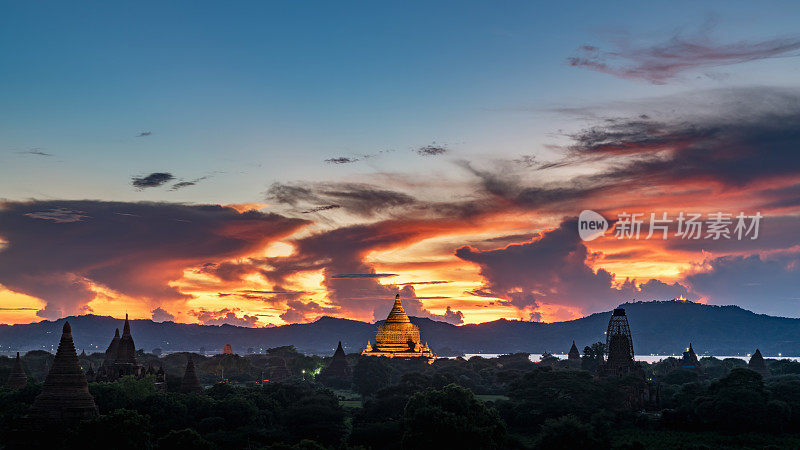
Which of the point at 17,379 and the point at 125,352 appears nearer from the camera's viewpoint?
the point at 17,379

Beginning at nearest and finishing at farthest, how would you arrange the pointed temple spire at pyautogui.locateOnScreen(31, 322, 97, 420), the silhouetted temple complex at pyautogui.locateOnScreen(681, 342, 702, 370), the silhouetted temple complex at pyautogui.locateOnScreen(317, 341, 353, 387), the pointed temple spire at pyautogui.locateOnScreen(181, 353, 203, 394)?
the pointed temple spire at pyautogui.locateOnScreen(31, 322, 97, 420) → the pointed temple spire at pyautogui.locateOnScreen(181, 353, 203, 394) → the silhouetted temple complex at pyautogui.locateOnScreen(681, 342, 702, 370) → the silhouetted temple complex at pyautogui.locateOnScreen(317, 341, 353, 387)

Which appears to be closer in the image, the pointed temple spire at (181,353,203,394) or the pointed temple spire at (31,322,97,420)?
the pointed temple spire at (31,322,97,420)

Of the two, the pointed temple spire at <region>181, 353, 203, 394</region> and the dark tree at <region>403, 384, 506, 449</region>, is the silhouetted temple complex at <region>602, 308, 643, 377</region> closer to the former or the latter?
the dark tree at <region>403, 384, 506, 449</region>

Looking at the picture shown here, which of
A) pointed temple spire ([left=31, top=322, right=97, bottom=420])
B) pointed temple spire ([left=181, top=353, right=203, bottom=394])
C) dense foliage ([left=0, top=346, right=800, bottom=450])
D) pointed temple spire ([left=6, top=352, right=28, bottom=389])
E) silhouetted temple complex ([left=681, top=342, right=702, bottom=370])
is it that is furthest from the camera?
silhouetted temple complex ([left=681, top=342, right=702, bottom=370])

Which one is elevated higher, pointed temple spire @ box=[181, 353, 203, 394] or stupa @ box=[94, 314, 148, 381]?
stupa @ box=[94, 314, 148, 381]

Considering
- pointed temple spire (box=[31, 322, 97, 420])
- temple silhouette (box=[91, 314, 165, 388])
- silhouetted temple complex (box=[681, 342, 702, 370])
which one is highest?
silhouetted temple complex (box=[681, 342, 702, 370])

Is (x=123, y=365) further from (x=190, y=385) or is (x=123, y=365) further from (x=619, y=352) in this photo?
(x=619, y=352)

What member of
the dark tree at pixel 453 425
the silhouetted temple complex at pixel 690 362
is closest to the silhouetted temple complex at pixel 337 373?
the silhouetted temple complex at pixel 690 362

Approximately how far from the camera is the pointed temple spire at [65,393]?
66938 millimetres

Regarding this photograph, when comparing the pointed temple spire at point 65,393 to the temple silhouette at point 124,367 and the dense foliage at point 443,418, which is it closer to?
the dense foliage at point 443,418

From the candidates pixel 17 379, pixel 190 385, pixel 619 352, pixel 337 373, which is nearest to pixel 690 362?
pixel 619 352

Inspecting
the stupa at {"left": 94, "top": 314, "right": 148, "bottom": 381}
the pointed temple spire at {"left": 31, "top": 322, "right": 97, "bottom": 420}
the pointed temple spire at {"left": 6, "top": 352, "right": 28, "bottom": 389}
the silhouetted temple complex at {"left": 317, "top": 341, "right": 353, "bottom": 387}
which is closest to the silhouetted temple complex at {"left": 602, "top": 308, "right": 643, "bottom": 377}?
the stupa at {"left": 94, "top": 314, "right": 148, "bottom": 381}

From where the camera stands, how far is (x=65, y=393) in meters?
67.8

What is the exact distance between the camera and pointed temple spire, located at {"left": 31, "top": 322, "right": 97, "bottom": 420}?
220 feet
